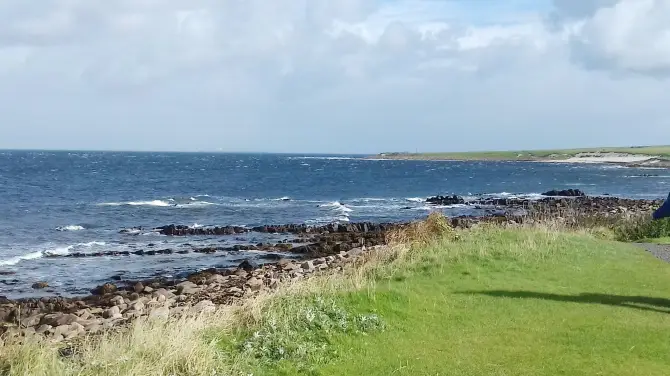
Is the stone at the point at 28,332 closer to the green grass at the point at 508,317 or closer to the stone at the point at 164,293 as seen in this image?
the stone at the point at 164,293

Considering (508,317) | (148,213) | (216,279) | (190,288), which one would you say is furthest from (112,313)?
(148,213)

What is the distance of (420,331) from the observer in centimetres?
1090

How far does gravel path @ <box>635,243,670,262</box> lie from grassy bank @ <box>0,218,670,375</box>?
2710 mm

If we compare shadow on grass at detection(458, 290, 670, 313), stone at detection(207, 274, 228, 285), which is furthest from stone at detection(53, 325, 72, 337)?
shadow on grass at detection(458, 290, 670, 313)

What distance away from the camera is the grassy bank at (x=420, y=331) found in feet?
29.4

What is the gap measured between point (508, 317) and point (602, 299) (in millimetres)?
2580

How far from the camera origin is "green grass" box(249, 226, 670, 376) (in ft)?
30.4

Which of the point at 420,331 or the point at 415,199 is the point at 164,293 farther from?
the point at 415,199

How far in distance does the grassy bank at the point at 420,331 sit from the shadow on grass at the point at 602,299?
1.5 inches

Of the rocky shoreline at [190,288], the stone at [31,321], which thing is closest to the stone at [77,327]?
the rocky shoreline at [190,288]

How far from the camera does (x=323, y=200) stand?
61.3 meters

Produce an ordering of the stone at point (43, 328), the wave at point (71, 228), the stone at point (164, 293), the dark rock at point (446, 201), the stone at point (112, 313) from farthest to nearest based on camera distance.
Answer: the dark rock at point (446, 201)
the wave at point (71, 228)
the stone at point (164, 293)
the stone at point (112, 313)
the stone at point (43, 328)

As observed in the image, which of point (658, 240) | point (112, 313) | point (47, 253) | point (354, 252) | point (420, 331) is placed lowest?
point (47, 253)

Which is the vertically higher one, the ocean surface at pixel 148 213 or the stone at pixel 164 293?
the stone at pixel 164 293
